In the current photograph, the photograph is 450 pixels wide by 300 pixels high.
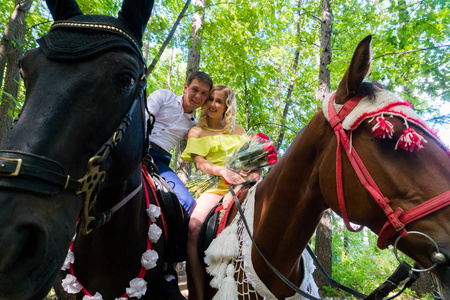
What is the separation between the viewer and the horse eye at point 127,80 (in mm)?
1556

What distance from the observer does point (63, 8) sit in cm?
180

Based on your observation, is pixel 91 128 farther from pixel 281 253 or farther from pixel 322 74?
pixel 322 74

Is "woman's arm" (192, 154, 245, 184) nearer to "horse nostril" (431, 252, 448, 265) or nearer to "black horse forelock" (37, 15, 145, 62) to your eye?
"black horse forelock" (37, 15, 145, 62)

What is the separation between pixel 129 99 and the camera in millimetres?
1640

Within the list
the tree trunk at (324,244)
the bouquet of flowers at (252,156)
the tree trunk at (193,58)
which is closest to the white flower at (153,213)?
the bouquet of flowers at (252,156)

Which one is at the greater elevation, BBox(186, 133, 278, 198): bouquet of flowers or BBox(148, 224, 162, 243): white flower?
BBox(186, 133, 278, 198): bouquet of flowers

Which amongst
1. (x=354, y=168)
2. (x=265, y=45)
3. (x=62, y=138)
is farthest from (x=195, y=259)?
(x=265, y=45)

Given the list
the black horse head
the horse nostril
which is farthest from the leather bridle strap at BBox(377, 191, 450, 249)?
the black horse head

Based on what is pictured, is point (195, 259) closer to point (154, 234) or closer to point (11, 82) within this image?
point (154, 234)

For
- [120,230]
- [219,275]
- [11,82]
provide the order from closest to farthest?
[120,230] → [219,275] → [11,82]

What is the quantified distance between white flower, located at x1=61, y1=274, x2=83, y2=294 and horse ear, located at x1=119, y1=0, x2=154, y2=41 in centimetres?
189

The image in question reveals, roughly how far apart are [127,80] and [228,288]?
1756mm

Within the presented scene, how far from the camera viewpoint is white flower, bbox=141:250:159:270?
7.52 feet

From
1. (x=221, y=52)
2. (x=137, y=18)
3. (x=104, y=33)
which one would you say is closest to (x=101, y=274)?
(x=104, y=33)
